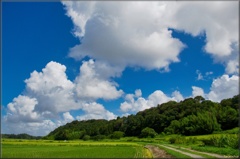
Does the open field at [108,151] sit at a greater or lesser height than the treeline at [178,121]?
lesser

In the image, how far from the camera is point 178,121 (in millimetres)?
99000

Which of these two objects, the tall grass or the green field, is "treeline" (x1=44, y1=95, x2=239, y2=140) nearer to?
the tall grass

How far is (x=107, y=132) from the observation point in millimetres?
116250

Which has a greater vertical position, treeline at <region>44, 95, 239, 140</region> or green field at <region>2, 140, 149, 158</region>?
treeline at <region>44, 95, 239, 140</region>

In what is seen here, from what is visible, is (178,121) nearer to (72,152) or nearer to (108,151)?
(108,151)

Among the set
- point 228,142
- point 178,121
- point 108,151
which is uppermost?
point 178,121

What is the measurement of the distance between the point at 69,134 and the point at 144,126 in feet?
82.1

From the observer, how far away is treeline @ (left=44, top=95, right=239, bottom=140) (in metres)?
87.9

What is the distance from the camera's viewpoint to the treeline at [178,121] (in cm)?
8794

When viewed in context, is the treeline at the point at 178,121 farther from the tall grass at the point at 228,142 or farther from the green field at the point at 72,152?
the green field at the point at 72,152

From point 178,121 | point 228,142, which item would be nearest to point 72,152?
point 228,142

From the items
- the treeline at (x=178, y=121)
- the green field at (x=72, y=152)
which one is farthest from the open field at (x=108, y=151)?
the treeline at (x=178, y=121)

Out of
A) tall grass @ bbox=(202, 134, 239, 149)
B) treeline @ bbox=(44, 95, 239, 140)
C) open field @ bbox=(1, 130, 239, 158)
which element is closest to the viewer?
open field @ bbox=(1, 130, 239, 158)

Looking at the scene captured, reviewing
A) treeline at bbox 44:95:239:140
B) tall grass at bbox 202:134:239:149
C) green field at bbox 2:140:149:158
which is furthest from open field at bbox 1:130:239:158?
treeline at bbox 44:95:239:140
